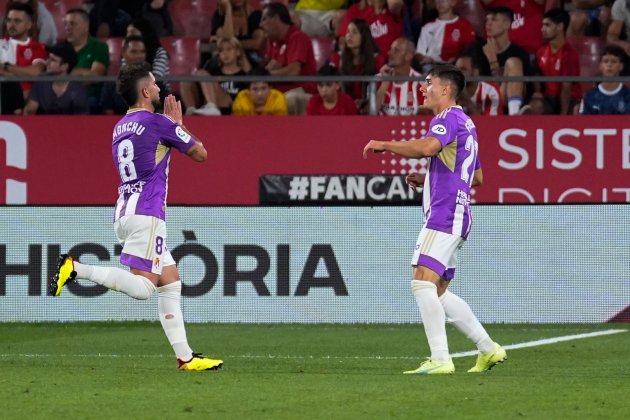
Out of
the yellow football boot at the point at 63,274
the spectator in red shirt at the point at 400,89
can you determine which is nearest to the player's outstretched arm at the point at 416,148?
the yellow football boot at the point at 63,274

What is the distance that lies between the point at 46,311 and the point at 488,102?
17.9 feet

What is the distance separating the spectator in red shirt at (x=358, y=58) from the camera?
16188 millimetres

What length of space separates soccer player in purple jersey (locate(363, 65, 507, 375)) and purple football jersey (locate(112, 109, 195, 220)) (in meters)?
1.61

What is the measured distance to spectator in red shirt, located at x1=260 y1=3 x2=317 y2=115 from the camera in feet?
55.2

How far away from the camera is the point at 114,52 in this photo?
17297 mm

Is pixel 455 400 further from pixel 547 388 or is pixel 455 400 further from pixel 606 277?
pixel 606 277

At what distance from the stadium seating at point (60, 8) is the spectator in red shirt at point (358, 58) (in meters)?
3.82

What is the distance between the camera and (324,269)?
563 inches

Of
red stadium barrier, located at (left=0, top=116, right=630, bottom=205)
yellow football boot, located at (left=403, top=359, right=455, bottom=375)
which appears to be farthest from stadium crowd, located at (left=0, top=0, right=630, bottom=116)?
yellow football boot, located at (left=403, top=359, right=455, bottom=375)

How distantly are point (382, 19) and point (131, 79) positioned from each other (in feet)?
26.5

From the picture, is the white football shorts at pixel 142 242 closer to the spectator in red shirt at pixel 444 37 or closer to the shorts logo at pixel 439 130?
the shorts logo at pixel 439 130

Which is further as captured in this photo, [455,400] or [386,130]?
[386,130]

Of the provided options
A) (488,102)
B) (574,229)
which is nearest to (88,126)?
(488,102)

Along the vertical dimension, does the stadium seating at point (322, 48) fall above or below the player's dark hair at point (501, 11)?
below
